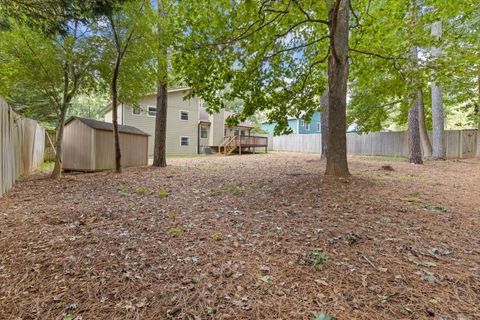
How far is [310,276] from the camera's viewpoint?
2104mm

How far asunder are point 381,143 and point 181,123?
1451cm

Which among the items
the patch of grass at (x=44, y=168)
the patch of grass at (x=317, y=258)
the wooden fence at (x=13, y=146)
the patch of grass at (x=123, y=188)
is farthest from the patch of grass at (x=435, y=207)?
the patch of grass at (x=44, y=168)

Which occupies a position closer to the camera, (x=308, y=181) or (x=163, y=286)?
(x=163, y=286)

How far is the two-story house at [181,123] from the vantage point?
17.4m

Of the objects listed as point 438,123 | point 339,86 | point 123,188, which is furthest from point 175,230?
point 438,123

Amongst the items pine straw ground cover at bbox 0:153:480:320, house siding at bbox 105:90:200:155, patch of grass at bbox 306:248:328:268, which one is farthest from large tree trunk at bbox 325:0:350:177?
house siding at bbox 105:90:200:155

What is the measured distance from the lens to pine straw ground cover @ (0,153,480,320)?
1.75 m

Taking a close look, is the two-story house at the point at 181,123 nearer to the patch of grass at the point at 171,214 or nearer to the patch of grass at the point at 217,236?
the patch of grass at the point at 171,214

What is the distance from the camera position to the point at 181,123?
19.6m

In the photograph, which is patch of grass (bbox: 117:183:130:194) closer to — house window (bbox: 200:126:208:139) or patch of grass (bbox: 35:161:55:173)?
patch of grass (bbox: 35:161:55:173)

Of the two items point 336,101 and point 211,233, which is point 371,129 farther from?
point 211,233

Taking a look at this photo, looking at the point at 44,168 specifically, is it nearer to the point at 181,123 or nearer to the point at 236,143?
the point at 181,123

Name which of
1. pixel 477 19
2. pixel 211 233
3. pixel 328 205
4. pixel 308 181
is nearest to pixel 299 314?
pixel 211 233

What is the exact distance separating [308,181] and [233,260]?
11.0 feet
